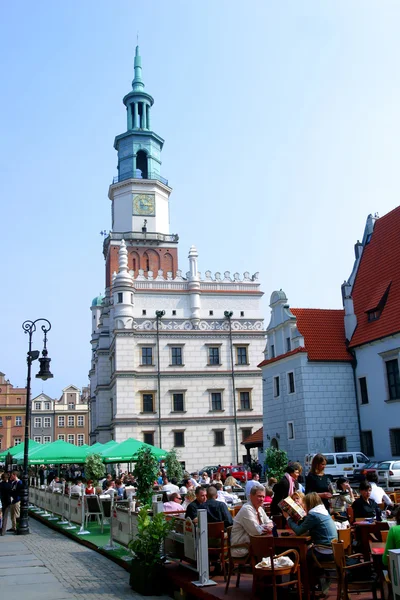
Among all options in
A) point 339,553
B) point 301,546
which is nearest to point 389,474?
point 301,546

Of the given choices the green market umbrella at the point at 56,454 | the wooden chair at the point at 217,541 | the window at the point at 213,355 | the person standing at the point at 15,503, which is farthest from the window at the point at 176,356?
the wooden chair at the point at 217,541

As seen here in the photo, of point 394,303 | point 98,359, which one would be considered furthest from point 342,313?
point 98,359

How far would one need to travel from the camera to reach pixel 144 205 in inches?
2336

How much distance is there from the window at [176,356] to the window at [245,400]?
5.69 m

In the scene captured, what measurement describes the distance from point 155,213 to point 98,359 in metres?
14.8

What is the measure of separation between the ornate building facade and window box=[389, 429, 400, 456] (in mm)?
21519

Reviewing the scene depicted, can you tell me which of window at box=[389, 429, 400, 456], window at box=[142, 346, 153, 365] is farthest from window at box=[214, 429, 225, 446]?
window at box=[389, 429, 400, 456]

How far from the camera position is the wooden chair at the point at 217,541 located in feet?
32.1

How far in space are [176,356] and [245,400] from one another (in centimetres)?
671

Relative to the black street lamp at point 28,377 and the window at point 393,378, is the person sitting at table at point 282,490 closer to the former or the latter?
the black street lamp at point 28,377

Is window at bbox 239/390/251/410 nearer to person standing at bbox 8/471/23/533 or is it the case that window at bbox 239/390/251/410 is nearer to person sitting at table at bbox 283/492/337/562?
person standing at bbox 8/471/23/533

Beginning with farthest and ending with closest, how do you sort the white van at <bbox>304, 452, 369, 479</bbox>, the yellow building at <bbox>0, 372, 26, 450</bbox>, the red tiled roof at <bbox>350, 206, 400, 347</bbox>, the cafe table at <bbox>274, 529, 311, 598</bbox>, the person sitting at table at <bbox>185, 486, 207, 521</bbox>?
the yellow building at <bbox>0, 372, 26, 450</bbox>
the red tiled roof at <bbox>350, 206, 400, 347</bbox>
the white van at <bbox>304, 452, 369, 479</bbox>
the person sitting at table at <bbox>185, 486, 207, 521</bbox>
the cafe table at <bbox>274, 529, 311, 598</bbox>

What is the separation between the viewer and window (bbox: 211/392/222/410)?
50.4m

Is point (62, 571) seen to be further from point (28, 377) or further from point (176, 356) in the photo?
point (176, 356)
